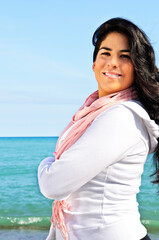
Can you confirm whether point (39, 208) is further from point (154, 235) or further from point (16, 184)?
point (16, 184)

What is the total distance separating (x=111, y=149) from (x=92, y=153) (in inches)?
2.8

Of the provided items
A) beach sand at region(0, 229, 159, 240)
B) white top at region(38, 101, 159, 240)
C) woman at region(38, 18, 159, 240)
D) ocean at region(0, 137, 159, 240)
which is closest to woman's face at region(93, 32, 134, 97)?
woman at region(38, 18, 159, 240)

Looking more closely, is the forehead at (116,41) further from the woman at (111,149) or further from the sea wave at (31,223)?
the sea wave at (31,223)

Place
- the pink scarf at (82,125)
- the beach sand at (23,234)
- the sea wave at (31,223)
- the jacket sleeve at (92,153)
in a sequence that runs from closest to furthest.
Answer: the jacket sleeve at (92,153), the pink scarf at (82,125), the beach sand at (23,234), the sea wave at (31,223)

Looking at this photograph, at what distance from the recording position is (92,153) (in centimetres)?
127

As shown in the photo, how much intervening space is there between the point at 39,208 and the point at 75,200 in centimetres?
688

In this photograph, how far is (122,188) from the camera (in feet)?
4.47

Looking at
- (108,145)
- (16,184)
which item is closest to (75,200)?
(108,145)

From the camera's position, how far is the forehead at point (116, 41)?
1.50 metres

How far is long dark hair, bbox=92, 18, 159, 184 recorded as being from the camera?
1452 millimetres

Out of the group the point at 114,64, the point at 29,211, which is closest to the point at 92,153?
the point at 114,64

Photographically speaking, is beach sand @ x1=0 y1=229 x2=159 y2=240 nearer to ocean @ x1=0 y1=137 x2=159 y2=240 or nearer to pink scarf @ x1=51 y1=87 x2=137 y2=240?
ocean @ x1=0 y1=137 x2=159 y2=240

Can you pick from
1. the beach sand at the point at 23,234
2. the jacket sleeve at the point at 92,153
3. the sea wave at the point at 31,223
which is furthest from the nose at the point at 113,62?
the sea wave at the point at 31,223

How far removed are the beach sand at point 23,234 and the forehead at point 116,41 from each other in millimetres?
4620
